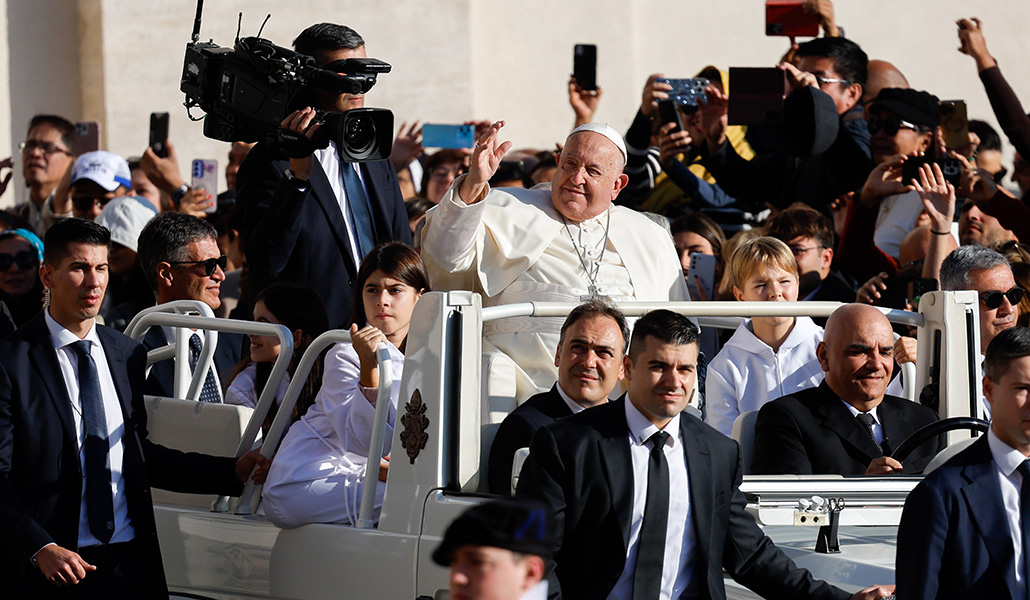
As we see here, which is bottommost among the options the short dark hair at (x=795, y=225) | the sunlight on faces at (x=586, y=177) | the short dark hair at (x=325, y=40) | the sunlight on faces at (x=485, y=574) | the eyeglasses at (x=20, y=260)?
the sunlight on faces at (x=485, y=574)

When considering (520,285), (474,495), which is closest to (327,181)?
(520,285)

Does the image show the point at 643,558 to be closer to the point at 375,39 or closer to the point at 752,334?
the point at 752,334

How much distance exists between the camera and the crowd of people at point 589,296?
4.36 m

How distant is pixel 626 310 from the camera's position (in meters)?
5.35

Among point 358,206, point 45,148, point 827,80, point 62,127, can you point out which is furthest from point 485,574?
point 62,127

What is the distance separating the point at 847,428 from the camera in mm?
5312

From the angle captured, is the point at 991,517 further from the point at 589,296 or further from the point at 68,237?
the point at 68,237

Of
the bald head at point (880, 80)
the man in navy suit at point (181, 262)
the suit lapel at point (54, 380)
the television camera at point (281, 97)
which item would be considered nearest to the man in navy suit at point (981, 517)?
the suit lapel at point (54, 380)

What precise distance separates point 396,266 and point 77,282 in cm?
116

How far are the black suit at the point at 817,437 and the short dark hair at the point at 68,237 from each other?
2.19 meters

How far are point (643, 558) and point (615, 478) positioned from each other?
0.73 feet

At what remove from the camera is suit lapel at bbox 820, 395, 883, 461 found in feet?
17.4

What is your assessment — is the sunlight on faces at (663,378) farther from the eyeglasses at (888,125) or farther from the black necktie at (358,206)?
the eyeglasses at (888,125)

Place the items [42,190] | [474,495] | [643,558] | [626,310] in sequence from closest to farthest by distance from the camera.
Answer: [643,558]
[474,495]
[626,310]
[42,190]
